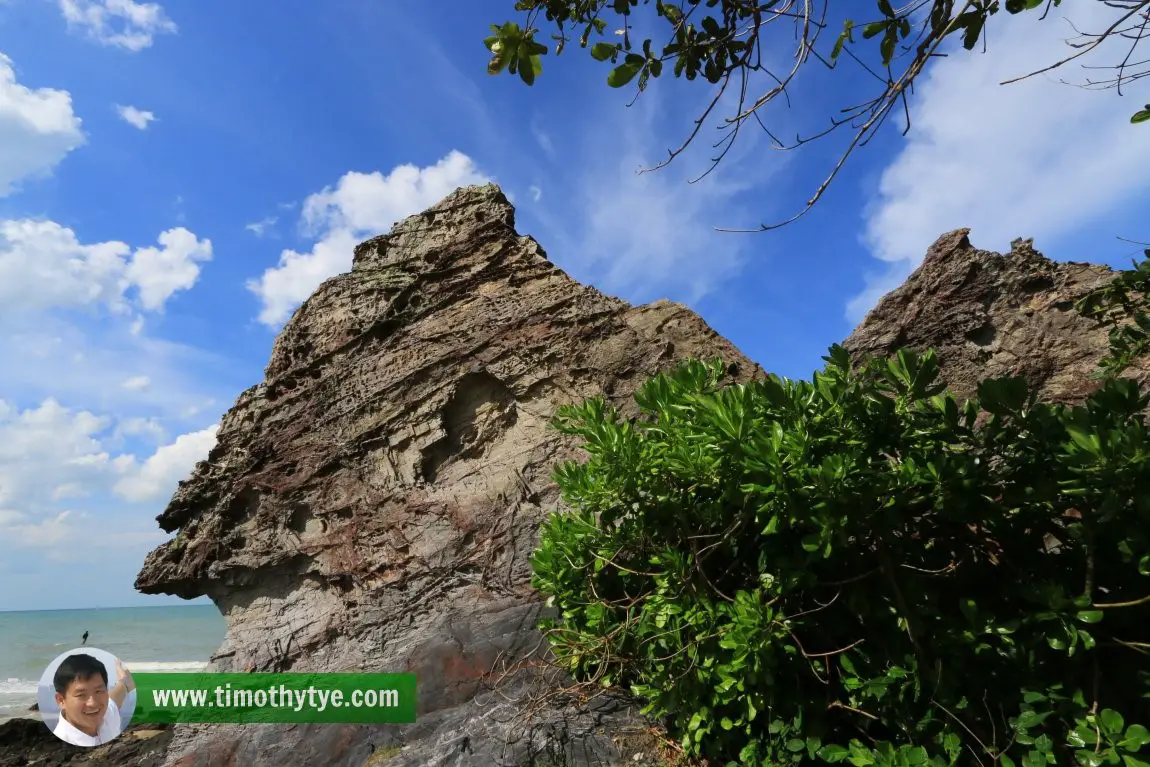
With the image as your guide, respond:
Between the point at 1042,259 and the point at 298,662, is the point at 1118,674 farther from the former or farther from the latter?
the point at 298,662

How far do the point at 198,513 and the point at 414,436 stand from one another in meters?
2.62

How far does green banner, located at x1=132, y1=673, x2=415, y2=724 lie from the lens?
5469 millimetres

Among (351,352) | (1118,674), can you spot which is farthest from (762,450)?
(351,352)

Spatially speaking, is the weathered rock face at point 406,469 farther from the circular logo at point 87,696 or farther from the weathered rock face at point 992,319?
the weathered rock face at point 992,319

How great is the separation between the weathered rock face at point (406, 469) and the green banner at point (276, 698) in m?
0.13

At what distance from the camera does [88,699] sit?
5855mm

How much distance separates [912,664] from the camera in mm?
2852

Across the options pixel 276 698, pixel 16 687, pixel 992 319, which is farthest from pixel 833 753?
pixel 16 687

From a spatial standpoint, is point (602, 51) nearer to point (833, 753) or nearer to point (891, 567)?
point (891, 567)

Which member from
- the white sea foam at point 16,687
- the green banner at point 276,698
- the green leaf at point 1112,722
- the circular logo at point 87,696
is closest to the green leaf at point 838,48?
the green leaf at point 1112,722

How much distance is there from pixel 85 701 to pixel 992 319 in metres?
8.63

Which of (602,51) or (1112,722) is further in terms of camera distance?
(602,51)

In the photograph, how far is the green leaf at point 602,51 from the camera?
2602mm

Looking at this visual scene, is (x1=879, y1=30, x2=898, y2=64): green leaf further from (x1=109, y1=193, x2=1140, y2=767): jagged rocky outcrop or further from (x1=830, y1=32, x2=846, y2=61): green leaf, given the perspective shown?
(x1=109, y1=193, x2=1140, y2=767): jagged rocky outcrop
